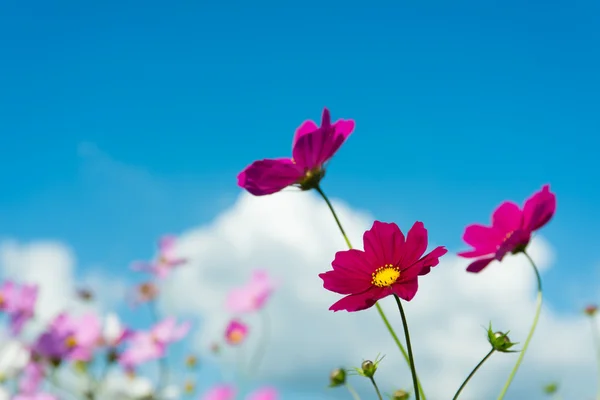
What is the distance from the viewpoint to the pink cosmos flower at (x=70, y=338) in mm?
1445

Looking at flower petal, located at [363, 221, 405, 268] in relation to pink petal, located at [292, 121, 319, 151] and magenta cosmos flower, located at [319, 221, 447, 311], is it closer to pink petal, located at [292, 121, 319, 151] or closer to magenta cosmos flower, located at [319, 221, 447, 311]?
magenta cosmos flower, located at [319, 221, 447, 311]

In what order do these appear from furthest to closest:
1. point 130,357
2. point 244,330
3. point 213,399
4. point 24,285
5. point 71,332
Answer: point 244,330, point 24,285, point 130,357, point 71,332, point 213,399

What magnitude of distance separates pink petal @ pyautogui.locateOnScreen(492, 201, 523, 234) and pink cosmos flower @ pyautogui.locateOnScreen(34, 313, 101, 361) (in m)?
1.07

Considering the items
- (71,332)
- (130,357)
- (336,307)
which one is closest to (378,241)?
(336,307)

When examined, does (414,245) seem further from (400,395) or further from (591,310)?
(591,310)

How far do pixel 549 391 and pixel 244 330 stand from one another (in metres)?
0.96

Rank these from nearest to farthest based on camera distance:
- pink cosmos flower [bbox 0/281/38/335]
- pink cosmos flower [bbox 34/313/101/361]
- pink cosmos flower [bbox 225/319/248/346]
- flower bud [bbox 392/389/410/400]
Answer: flower bud [bbox 392/389/410/400] → pink cosmos flower [bbox 34/313/101/361] → pink cosmos flower [bbox 0/281/38/335] → pink cosmos flower [bbox 225/319/248/346]

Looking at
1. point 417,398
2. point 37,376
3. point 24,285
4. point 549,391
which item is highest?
point 24,285

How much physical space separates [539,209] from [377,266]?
0.29 m

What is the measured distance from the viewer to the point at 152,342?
68.0 inches

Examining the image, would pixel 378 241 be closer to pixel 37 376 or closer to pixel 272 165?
pixel 272 165

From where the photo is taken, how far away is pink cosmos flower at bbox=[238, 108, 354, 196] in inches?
29.3

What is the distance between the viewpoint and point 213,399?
1316 mm

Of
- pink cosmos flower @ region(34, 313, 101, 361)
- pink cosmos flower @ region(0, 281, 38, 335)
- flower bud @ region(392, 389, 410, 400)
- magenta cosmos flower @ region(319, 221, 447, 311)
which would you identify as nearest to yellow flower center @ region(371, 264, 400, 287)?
magenta cosmos flower @ region(319, 221, 447, 311)
